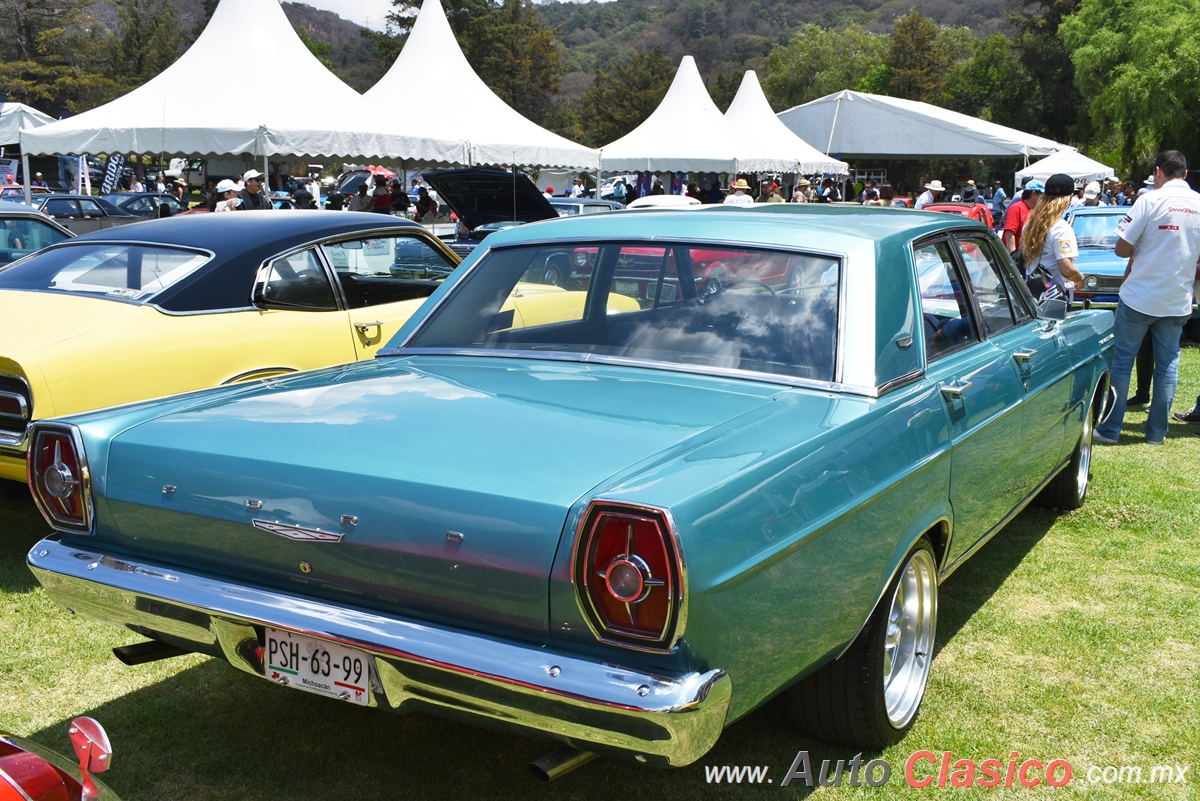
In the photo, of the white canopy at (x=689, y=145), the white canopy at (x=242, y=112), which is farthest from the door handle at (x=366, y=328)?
the white canopy at (x=689, y=145)

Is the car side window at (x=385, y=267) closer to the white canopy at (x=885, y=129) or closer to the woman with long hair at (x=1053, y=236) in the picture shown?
the woman with long hair at (x=1053, y=236)

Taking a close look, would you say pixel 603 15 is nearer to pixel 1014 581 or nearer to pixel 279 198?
pixel 279 198

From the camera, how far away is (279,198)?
59.9 feet

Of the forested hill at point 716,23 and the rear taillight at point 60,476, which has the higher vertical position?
the forested hill at point 716,23

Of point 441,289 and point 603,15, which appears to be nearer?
point 441,289

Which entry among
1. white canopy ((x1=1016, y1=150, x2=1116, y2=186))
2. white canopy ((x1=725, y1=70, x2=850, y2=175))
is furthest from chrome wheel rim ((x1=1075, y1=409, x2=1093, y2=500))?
white canopy ((x1=1016, y1=150, x2=1116, y2=186))

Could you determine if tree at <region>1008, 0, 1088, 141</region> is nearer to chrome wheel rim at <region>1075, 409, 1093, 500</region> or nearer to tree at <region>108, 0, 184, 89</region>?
tree at <region>108, 0, 184, 89</region>

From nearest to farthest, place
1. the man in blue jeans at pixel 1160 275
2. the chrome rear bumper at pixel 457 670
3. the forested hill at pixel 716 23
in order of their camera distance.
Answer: the chrome rear bumper at pixel 457 670 → the man in blue jeans at pixel 1160 275 → the forested hill at pixel 716 23

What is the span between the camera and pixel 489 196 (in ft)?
42.9

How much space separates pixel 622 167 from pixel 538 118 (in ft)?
163

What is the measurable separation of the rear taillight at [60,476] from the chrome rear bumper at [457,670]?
0.65 ft

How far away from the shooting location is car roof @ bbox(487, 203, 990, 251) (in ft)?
11.5

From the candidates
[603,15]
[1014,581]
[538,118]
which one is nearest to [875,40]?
[538,118]

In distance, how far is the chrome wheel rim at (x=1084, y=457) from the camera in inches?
218
